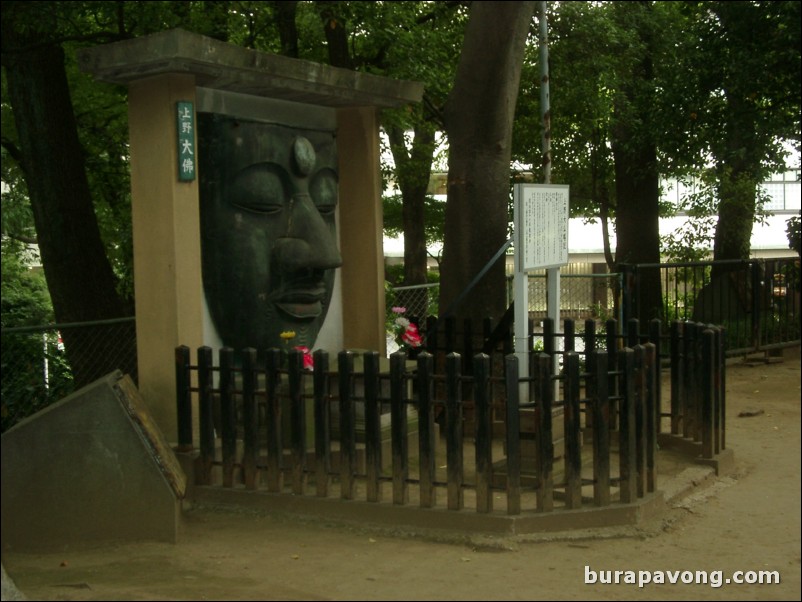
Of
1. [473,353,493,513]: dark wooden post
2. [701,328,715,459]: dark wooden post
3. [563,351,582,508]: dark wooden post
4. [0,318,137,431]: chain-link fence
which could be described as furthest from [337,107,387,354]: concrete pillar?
[563,351,582,508]: dark wooden post

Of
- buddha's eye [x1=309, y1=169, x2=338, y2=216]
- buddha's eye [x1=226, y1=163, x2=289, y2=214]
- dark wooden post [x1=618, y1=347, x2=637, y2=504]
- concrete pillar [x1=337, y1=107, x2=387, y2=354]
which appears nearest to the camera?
dark wooden post [x1=618, y1=347, x2=637, y2=504]

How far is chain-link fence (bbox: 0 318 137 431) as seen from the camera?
344 inches

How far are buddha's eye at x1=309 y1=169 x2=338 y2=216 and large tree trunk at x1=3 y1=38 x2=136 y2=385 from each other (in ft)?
10.3

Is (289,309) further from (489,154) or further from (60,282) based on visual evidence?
(60,282)

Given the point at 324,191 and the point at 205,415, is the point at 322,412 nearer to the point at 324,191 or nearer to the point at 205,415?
the point at 205,415

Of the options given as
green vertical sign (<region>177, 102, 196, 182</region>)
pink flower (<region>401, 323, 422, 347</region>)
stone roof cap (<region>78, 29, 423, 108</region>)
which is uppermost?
stone roof cap (<region>78, 29, 423, 108</region>)

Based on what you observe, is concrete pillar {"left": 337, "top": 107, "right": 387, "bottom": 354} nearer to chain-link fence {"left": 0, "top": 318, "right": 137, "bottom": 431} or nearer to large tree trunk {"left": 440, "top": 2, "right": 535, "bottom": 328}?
large tree trunk {"left": 440, "top": 2, "right": 535, "bottom": 328}

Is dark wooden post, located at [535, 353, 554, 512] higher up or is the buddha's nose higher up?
the buddha's nose

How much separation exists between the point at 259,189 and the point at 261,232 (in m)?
0.33

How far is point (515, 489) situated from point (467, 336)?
3.16m

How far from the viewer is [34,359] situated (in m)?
9.49

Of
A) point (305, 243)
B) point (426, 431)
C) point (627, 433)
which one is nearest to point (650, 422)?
point (627, 433)

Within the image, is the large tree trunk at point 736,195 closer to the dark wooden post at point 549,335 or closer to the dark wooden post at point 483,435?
the dark wooden post at point 549,335

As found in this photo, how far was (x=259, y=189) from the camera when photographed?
7.91m
